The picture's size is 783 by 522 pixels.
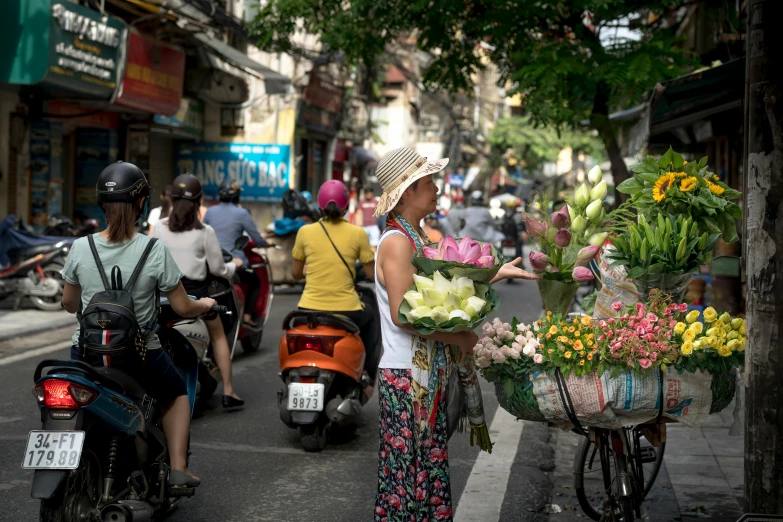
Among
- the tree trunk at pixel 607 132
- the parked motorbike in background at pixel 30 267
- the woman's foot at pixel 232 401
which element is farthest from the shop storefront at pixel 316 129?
the woman's foot at pixel 232 401

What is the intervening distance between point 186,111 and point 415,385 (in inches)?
744

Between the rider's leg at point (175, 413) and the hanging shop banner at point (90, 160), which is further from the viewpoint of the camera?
the hanging shop banner at point (90, 160)

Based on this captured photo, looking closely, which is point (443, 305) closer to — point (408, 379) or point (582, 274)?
point (408, 379)

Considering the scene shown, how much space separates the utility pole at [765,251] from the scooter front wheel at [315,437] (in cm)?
323

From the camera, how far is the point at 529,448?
7.23m

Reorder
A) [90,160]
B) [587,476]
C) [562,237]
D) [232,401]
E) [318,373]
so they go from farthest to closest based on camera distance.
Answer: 1. [90,160]
2. [232,401]
3. [318,373]
4. [587,476]
5. [562,237]

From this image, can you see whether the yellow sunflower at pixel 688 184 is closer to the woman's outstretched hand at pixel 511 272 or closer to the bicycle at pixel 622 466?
the woman's outstretched hand at pixel 511 272

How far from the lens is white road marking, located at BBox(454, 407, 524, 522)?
5415 mm

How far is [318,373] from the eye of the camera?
6605mm

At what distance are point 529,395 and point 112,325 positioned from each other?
5.51 ft

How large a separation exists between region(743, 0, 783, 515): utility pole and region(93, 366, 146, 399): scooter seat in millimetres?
2534

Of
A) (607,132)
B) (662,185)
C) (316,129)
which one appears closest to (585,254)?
(662,185)

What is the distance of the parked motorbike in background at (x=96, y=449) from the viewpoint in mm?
3949

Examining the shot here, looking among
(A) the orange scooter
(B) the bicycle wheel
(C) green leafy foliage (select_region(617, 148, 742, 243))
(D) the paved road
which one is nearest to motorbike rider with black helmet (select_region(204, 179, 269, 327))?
(D) the paved road
